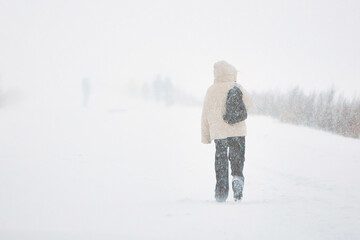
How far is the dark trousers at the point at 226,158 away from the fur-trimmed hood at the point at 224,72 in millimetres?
718

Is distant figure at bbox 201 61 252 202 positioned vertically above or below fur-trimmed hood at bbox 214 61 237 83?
below

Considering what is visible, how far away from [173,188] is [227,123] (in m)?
1.66

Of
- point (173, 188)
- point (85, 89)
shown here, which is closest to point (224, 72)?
point (173, 188)

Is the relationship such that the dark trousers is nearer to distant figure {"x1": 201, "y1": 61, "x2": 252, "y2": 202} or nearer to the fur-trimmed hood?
distant figure {"x1": 201, "y1": 61, "x2": 252, "y2": 202}

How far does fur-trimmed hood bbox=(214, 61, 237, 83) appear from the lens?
3.55 meters

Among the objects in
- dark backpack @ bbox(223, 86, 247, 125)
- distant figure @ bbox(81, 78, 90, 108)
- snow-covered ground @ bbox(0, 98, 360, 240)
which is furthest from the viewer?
distant figure @ bbox(81, 78, 90, 108)

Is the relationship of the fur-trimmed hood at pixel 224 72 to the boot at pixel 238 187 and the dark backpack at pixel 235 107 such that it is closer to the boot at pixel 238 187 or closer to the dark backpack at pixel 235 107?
the dark backpack at pixel 235 107

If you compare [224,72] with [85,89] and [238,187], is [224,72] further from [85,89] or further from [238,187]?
[85,89]

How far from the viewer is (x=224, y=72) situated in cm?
355

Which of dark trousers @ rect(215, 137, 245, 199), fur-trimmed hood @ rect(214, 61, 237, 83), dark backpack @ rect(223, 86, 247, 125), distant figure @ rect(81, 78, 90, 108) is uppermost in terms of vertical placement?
fur-trimmed hood @ rect(214, 61, 237, 83)

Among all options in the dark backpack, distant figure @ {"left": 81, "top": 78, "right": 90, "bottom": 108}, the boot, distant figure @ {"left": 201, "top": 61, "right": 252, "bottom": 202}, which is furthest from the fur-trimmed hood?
distant figure @ {"left": 81, "top": 78, "right": 90, "bottom": 108}

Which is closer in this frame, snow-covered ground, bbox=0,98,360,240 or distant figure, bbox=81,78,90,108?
snow-covered ground, bbox=0,98,360,240

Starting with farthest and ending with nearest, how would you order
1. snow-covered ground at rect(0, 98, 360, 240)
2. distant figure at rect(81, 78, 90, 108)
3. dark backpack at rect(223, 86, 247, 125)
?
distant figure at rect(81, 78, 90, 108)
dark backpack at rect(223, 86, 247, 125)
snow-covered ground at rect(0, 98, 360, 240)

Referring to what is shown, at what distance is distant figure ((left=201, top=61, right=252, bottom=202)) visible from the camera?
348 cm
